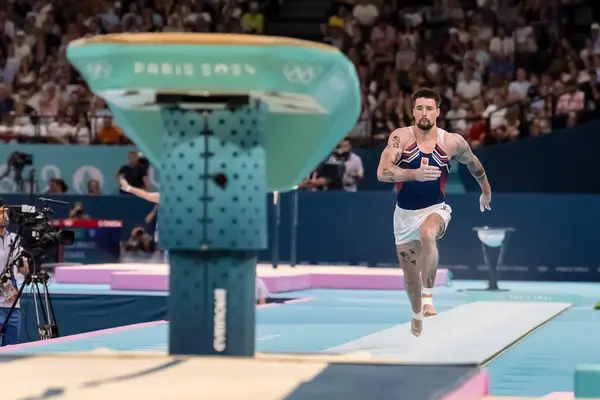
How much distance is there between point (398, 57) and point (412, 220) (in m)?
12.4

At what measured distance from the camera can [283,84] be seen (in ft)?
14.8

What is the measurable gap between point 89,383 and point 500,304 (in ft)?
23.3

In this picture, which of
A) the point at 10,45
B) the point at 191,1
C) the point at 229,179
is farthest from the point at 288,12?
the point at 229,179

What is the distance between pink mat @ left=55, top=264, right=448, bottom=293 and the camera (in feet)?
45.6

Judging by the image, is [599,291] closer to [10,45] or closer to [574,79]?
[574,79]

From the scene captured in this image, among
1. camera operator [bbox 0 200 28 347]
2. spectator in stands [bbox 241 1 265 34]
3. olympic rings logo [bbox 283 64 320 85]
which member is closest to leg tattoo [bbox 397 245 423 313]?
olympic rings logo [bbox 283 64 320 85]

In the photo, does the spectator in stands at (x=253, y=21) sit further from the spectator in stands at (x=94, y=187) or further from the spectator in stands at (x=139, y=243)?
the spectator in stands at (x=139, y=243)

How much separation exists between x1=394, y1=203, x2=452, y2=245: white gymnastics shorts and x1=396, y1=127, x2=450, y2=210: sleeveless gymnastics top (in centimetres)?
3

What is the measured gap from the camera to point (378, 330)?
8.35 m

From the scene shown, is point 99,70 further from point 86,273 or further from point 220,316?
point 86,273

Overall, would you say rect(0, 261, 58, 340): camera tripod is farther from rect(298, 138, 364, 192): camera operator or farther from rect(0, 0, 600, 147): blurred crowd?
rect(0, 0, 600, 147): blurred crowd

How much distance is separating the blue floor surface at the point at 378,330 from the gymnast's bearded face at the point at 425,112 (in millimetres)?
1361

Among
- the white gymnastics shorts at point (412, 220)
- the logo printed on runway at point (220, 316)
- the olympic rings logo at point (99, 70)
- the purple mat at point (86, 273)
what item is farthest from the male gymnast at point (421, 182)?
the purple mat at point (86, 273)

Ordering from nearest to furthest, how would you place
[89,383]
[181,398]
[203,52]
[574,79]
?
[181,398]
[89,383]
[203,52]
[574,79]
